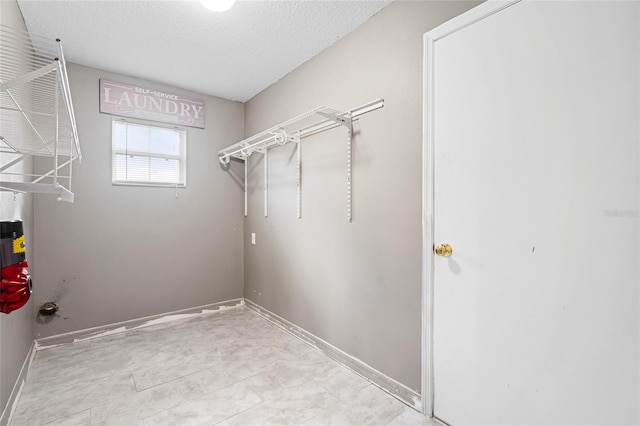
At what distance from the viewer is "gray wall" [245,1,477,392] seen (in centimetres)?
182

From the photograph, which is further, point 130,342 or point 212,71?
point 212,71

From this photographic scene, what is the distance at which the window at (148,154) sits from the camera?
2961 millimetres

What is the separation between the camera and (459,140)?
157 cm

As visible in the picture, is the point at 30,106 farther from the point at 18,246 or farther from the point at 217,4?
the point at 217,4

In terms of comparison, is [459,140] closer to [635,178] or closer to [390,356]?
[635,178]

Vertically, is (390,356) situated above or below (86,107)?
below

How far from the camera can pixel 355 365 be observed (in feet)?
7.14

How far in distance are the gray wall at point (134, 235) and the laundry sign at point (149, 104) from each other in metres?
0.07

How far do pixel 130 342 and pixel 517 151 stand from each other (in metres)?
3.27

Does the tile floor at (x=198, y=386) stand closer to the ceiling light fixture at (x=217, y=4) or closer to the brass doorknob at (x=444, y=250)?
the brass doorknob at (x=444, y=250)

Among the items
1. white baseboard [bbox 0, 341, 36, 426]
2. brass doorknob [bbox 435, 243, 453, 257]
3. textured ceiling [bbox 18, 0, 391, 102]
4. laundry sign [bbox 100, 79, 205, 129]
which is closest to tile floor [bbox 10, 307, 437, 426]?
white baseboard [bbox 0, 341, 36, 426]

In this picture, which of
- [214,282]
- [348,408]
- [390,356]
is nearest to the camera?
[348,408]

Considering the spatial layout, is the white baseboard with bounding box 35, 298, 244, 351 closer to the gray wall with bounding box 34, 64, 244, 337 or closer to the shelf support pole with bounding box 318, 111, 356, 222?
the gray wall with bounding box 34, 64, 244, 337

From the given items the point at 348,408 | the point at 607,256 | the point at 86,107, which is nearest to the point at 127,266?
the point at 86,107
